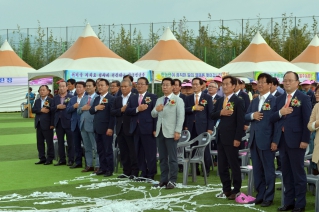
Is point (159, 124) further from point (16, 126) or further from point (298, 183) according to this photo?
point (16, 126)

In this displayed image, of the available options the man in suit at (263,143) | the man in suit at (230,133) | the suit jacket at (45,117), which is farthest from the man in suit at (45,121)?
the man in suit at (263,143)

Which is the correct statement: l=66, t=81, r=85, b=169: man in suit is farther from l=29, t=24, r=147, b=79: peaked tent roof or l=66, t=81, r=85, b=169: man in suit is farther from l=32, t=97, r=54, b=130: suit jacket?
l=29, t=24, r=147, b=79: peaked tent roof

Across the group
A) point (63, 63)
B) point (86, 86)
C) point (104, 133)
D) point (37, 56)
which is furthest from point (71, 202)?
point (37, 56)

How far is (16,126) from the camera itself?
935 inches

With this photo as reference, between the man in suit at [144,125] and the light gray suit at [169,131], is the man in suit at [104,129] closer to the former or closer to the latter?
the man in suit at [144,125]

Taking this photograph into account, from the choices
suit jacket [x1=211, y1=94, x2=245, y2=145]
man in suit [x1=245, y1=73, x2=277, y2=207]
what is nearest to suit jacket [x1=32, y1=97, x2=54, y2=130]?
suit jacket [x1=211, y1=94, x2=245, y2=145]

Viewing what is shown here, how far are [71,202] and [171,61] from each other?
51.4 ft

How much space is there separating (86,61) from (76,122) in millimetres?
10444

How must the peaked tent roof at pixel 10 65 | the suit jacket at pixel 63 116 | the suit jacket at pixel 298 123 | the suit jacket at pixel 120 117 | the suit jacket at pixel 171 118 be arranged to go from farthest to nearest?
1. the peaked tent roof at pixel 10 65
2. the suit jacket at pixel 63 116
3. the suit jacket at pixel 120 117
4. the suit jacket at pixel 171 118
5. the suit jacket at pixel 298 123

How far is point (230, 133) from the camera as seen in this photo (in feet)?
25.6

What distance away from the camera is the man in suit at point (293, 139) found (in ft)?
22.7

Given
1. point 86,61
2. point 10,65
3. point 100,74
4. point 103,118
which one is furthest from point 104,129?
point 10,65

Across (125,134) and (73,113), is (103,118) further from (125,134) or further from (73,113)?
(73,113)

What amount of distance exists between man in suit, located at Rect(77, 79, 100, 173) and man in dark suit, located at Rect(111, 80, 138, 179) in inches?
36.6
